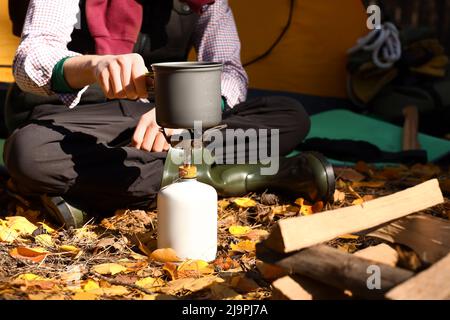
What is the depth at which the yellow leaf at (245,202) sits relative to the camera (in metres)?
2.18

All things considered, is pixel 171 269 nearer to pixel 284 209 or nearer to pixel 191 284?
pixel 191 284

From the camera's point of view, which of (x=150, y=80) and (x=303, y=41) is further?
(x=303, y=41)

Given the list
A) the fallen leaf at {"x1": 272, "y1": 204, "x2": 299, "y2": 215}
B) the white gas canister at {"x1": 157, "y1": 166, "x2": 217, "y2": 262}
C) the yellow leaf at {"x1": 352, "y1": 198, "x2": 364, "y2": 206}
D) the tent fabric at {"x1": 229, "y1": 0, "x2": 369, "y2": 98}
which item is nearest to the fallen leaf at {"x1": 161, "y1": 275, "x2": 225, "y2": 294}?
the white gas canister at {"x1": 157, "y1": 166, "x2": 217, "y2": 262}

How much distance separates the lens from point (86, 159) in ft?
6.66

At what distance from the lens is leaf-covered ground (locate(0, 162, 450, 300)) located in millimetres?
1548

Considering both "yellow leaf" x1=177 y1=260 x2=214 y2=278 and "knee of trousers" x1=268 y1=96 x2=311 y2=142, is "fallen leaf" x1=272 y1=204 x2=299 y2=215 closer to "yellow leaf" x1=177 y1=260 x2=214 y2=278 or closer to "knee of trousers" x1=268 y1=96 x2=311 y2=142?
"knee of trousers" x1=268 y1=96 x2=311 y2=142

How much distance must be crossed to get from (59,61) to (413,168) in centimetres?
138

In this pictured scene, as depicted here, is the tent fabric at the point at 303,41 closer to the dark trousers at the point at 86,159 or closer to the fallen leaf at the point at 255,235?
the dark trousers at the point at 86,159

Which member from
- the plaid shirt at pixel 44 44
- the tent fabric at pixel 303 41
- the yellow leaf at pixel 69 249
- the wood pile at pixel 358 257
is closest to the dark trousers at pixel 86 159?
the plaid shirt at pixel 44 44

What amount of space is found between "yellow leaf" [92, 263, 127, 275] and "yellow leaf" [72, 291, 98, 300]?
0.51 feet

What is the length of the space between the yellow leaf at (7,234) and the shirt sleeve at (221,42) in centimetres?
80

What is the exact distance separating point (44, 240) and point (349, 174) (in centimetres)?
112

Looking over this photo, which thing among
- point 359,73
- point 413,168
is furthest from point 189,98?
point 359,73

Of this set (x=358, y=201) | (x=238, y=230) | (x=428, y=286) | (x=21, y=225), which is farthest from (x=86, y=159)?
(x=428, y=286)
